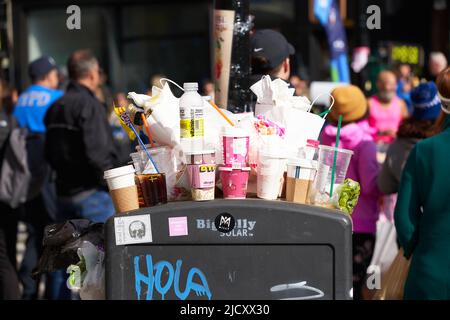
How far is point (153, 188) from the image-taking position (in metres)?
2.95

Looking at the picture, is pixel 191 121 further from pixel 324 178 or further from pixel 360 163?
pixel 360 163

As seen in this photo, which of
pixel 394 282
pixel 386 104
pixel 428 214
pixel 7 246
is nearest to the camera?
pixel 428 214

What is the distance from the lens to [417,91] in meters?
5.66

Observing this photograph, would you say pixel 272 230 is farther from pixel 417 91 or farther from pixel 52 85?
pixel 52 85

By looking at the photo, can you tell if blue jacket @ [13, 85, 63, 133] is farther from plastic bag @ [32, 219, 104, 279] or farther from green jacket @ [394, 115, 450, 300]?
plastic bag @ [32, 219, 104, 279]

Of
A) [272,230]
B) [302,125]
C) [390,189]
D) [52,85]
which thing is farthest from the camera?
[52,85]

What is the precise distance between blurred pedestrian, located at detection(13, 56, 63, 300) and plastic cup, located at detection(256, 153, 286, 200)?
11.0 feet

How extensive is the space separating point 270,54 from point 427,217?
50.5 inches

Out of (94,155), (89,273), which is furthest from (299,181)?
(94,155)

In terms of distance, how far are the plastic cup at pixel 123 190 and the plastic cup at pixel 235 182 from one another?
32 centimetres

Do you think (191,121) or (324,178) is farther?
(324,178)

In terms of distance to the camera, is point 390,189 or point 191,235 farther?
point 390,189

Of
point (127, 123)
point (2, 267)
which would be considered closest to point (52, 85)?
point (2, 267)
